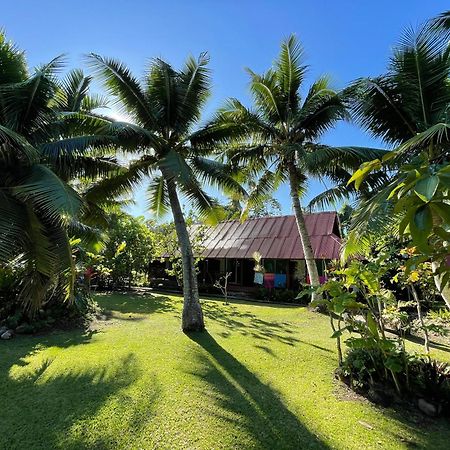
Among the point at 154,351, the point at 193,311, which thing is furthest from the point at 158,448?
the point at 193,311

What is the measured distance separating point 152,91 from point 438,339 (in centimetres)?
1128

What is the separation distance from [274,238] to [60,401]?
51.2 feet

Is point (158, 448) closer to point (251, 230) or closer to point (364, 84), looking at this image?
point (364, 84)

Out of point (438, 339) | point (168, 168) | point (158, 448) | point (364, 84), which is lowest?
point (158, 448)

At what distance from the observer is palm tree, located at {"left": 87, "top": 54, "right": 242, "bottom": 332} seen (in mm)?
9039

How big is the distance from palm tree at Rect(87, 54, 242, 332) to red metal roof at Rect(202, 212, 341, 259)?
832 centimetres

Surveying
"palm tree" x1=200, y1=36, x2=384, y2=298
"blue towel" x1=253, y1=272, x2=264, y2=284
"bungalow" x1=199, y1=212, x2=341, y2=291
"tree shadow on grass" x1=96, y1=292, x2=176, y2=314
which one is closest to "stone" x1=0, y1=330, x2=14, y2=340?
"tree shadow on grass" x1=96, y1=292, x2=176, y2=314

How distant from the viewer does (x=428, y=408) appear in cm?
481

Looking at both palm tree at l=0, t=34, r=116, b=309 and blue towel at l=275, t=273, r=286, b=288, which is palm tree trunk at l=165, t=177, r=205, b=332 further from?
blue towel at l=275, t=273, r=286, b=288

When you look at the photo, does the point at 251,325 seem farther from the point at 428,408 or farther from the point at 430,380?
the point at 428,408

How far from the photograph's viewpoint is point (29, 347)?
26.2ft

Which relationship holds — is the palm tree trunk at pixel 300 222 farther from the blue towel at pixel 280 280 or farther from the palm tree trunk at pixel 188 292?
the blue towel at pixel 280 280

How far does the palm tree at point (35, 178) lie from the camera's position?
5.84 m

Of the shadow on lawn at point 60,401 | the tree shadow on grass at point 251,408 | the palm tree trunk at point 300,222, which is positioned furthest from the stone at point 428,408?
the palm tree trunk at point 300,222
